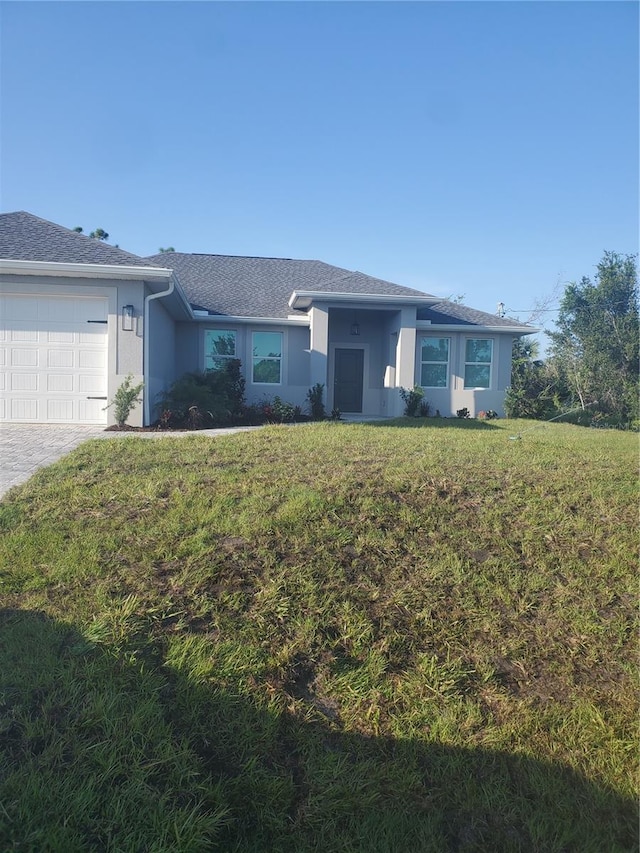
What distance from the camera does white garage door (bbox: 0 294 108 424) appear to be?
35.3 feet

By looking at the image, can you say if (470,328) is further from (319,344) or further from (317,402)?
(317,402)

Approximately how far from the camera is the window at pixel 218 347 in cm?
1546

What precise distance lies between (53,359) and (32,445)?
3483mm

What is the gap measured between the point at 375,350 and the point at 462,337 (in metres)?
2.43

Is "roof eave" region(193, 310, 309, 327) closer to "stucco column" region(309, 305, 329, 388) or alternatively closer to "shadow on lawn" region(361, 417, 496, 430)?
"stucco column" region(309, 305, 329, 388)

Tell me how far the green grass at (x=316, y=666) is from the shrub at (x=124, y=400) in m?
5.48

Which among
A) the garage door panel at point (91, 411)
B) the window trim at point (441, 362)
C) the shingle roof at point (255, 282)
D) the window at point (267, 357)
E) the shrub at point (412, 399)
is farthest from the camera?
the window trim at point (441, 362)

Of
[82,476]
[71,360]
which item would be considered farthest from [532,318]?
[82,476]

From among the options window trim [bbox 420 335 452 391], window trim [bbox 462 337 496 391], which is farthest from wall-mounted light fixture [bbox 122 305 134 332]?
window trim [bbox 462 337 496 391]

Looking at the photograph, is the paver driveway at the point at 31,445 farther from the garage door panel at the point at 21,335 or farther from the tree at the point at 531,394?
the tree at the point at 531,394

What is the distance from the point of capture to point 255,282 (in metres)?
17.7

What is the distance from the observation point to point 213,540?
13.5ft

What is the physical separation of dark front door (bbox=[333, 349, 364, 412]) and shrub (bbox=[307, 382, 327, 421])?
7.33 ft

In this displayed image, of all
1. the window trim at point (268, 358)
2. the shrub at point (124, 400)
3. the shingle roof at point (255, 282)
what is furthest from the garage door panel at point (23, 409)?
the window trim at point (268, 358)
